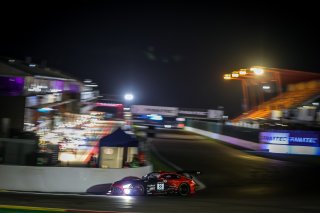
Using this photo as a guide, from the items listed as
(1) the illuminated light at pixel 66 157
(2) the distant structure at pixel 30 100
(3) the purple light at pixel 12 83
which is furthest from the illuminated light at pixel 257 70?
(1) the illuminated light at pixel 66 157

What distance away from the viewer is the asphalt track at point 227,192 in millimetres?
14734

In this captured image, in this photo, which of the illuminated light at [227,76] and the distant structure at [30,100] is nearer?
the distant structure at [30,100]

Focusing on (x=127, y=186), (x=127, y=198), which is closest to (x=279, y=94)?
(x=127, y=186)

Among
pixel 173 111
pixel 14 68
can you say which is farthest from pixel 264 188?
pixel 173 111

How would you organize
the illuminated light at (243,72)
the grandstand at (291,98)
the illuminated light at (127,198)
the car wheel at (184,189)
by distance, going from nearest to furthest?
the illuminated light at (127,198)
the car wheel at (184,189)
the grandstand at (291,98)
the illuminated light at (243,72)

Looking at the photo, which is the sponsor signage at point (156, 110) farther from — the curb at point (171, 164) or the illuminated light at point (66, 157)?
the illuminated light at point (66, 157)

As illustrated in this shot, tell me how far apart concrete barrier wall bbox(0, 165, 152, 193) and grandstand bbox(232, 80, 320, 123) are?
1366 inches

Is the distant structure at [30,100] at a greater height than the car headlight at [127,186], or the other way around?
the distant structure at [30,100]

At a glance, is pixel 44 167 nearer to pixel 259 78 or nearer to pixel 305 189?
pixel 305 189

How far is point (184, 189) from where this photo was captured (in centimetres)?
1873

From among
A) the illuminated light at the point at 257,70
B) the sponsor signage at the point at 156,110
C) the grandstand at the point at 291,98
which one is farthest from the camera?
the sponsor signage at the point at 156,110

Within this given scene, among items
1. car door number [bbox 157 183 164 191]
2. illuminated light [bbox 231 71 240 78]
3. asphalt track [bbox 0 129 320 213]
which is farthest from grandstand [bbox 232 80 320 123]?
car door number [bbox 157 183 164 191]

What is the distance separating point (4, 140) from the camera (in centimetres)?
1994

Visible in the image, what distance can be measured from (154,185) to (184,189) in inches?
49.7
